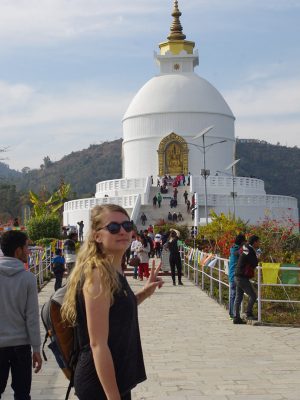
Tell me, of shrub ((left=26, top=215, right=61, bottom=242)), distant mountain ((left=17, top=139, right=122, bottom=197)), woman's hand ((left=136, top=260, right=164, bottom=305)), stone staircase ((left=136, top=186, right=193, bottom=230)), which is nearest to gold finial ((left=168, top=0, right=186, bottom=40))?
stone staircase ((left=136, top=186, right=193, bottom=230))

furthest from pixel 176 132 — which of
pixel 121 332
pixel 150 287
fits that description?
pixel 121 332

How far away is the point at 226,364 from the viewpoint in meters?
8.65

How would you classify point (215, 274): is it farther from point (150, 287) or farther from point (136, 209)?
point (136, 209)

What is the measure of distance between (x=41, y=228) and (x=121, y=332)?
3029 centimetres

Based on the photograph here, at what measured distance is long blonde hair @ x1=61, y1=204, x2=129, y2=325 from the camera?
3.73m

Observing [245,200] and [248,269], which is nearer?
[248,269]

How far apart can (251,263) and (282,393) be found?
5.16 metres

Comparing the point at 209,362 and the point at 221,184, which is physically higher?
the point at 221,184

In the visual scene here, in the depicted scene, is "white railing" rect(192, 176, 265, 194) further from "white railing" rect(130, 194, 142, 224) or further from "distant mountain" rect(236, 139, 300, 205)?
"distant mountain" rect(236, 139, 300, 205)

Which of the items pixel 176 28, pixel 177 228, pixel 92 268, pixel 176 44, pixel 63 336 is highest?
pixel 176 28

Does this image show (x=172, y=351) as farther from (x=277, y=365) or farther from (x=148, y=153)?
(x=148, y=153)

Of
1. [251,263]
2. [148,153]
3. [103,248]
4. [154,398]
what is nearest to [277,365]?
[154,398]

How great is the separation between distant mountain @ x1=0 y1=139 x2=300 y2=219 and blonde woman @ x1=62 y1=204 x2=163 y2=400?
411 feet

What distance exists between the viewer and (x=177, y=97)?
56.6m
